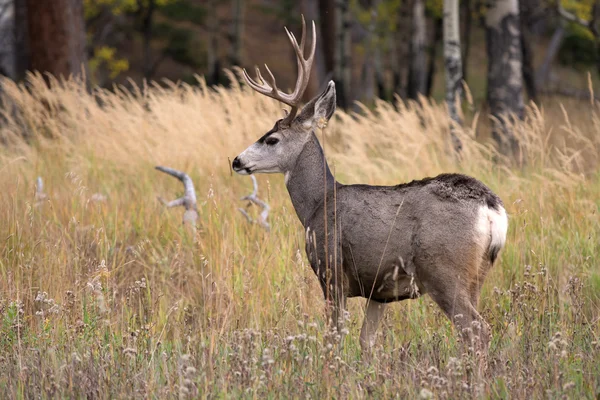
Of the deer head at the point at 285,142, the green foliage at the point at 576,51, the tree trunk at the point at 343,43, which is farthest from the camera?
the green foliage at the point at 576,51

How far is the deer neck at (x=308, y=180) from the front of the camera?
5426 mm

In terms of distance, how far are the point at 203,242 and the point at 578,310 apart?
287 centimetres

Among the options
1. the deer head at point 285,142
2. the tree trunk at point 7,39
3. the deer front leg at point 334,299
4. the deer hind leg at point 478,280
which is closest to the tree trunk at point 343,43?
the tree trunk at point 7,39

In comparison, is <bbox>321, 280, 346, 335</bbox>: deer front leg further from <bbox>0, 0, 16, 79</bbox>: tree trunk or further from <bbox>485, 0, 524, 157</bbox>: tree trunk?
<bbox>0, 0, 16, 79</bbox>: tree trunk

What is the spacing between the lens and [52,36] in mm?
12664

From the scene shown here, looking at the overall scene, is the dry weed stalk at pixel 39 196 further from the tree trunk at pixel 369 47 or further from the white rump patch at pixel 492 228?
the tree trunk at pixel 369 47

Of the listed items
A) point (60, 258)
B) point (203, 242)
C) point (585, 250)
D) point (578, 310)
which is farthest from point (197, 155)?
point (578, 310)

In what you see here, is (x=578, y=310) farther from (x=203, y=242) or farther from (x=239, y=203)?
(x=239, y=203)

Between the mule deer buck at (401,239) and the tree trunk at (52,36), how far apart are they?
8.15 meters

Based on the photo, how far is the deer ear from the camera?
5.44 m

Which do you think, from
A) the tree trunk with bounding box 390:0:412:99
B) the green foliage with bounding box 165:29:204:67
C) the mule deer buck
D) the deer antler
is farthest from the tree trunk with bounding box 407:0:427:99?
the green foliage with bounding box 165:29:204:67

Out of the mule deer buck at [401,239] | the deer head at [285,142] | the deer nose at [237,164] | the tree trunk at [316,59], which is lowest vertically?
the tree trunk at [316,59]

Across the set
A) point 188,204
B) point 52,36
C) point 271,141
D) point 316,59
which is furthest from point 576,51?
point 271,141

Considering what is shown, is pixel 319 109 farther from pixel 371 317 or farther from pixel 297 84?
pixel 371 317
